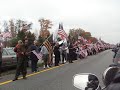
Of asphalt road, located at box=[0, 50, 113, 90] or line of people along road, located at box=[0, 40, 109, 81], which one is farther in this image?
line of people along road, located at box=[0, 40, 109, 81]

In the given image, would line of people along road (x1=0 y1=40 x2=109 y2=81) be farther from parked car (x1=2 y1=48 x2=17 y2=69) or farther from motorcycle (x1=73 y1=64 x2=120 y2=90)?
motorcycle (x1=73 y1=64 x2=120 y2=90)

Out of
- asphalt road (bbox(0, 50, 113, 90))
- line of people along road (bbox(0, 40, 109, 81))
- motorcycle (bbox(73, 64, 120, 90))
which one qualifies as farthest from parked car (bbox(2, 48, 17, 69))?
motorcycle (bbox(73, 64, 120, 90))

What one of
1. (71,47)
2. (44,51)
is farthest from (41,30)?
(44,51)

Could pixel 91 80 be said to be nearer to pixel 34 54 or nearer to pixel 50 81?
pixel 50 81

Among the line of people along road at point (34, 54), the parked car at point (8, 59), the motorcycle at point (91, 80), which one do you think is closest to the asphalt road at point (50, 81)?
the line of people along road at point (34, 54)

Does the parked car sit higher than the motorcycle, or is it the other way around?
the motorcycle

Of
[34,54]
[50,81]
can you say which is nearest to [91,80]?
[50,81]

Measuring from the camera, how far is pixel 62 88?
38.2ft

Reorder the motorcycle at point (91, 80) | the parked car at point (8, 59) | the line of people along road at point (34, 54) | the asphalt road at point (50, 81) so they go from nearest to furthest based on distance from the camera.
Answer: the motorcycle at point (91, 80)
the asphalt road at point (50, 81)
the line of people along road at point (34, 54)
the parked car at point (8, 59)

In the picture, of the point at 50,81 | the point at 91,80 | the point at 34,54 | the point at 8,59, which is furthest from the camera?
the point at 34,54

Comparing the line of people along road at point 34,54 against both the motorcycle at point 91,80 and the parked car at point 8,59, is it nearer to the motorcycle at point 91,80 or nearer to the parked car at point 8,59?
the parked car at point 8,59

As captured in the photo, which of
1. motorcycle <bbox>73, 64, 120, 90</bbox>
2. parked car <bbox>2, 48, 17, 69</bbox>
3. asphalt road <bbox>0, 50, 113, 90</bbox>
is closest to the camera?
motorcycle <bbox>73, 64, 120, 90</bbox>

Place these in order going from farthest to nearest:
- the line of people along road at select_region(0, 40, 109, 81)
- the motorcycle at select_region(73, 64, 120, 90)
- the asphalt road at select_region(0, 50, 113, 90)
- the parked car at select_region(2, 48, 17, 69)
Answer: the parked car at select_region(2, 48, 17, 69) → the line of people along road at select_region(0, 40, 109, 81) → the asphalt road at select_region(0, 50, 113, 90) → the motorcycle at select_region(73, 64, 120, 90)

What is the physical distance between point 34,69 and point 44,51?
13.2 ft
